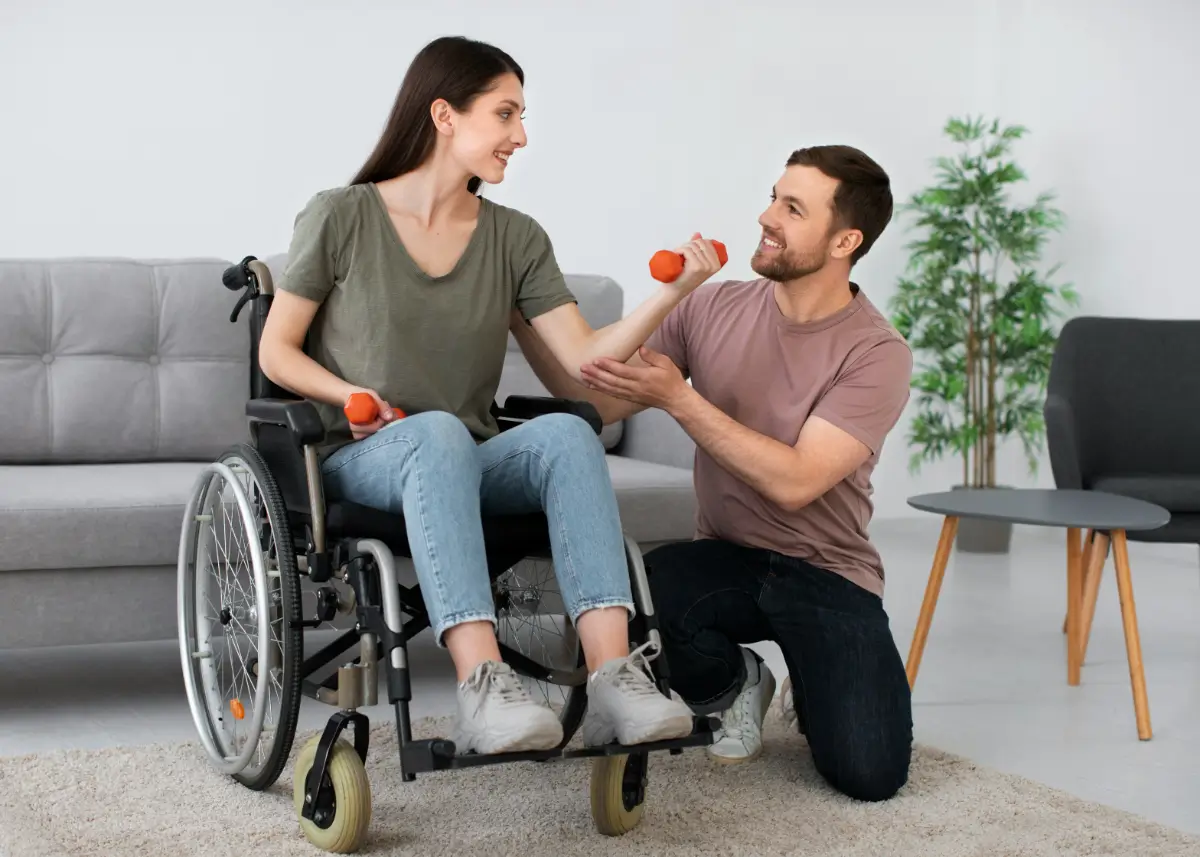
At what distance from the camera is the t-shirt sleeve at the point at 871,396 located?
2322mm

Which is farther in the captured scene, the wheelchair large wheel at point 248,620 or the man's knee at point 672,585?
the man's knee at point 672,585

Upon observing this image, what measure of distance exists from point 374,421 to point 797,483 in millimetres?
706

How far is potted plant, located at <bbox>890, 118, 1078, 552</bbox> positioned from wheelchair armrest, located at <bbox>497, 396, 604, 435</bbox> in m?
2.84

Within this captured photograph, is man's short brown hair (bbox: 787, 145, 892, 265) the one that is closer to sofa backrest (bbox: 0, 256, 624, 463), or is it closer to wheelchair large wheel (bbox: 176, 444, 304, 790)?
wheelchair large wheel (bbox: 176, 444, 304, 790)

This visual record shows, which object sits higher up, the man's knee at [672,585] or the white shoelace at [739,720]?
the man's knee at [672,585]

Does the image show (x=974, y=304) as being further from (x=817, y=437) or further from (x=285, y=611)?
(x=285, y=611)

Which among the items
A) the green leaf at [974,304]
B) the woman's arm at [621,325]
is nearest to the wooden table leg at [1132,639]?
the woman's arm at [621,325]

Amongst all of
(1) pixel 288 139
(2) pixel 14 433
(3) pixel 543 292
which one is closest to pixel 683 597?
(3) pixel 543 292

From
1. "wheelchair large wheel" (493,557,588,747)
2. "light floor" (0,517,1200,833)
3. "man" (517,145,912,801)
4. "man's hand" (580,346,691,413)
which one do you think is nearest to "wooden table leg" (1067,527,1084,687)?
"light floor" (0,517,1200,833)

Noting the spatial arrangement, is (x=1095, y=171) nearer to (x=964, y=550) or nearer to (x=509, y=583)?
(x=964, y=550)

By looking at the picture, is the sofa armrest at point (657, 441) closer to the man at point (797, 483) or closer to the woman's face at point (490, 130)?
the man at point (797, 483)

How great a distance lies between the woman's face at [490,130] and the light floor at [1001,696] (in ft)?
3.49

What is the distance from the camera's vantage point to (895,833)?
82.0 inches

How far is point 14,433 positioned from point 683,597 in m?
1.54
